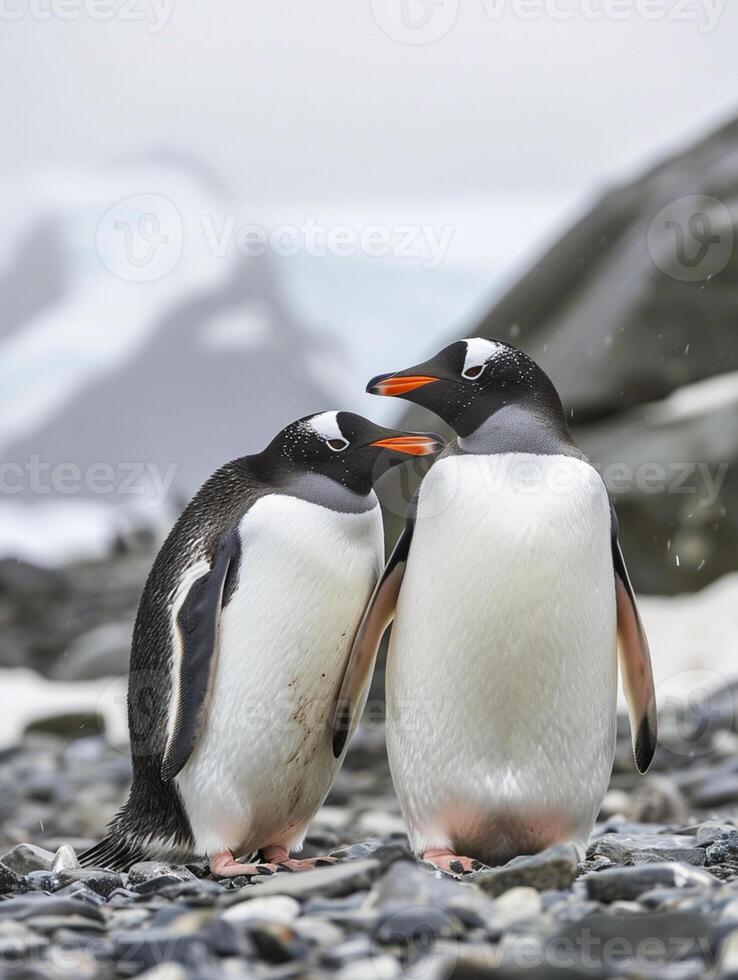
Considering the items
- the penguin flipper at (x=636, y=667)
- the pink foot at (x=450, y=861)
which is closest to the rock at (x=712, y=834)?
the penguin flipper at (x=636, y=667)

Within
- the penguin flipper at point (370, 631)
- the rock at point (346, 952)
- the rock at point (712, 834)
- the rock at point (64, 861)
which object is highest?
the penguin flipper at point (370, 631)

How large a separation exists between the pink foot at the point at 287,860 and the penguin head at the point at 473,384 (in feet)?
2.45

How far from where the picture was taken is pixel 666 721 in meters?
5.33

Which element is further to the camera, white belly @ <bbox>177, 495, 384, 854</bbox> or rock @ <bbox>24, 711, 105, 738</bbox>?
rock @ <bbox>24, 711, 105, 738</bbox>

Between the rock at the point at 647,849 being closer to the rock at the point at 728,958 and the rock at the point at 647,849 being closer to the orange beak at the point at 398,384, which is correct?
the rock at the point at 728,958

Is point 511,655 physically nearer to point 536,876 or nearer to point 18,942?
point 536,876

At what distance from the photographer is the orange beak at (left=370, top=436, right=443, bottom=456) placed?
207 centimetres

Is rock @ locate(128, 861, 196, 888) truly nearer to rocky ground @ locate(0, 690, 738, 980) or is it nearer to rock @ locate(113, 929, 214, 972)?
rocky ground @ locate(0, 690, 738, 980)

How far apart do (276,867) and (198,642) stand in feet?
1.32

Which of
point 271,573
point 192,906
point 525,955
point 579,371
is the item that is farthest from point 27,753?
point 525,955

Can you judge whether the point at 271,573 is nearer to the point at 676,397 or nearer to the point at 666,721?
the point at 666,721

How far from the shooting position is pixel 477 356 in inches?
79.4

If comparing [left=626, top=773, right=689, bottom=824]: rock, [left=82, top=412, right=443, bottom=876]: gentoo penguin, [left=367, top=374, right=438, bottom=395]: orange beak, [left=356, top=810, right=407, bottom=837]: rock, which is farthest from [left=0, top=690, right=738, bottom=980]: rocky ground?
[left=626, top=773, right=689, bottom=824]: rock

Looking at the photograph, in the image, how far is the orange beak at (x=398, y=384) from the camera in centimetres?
203
